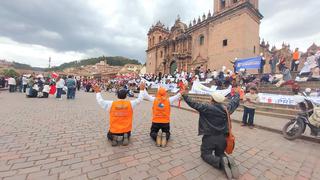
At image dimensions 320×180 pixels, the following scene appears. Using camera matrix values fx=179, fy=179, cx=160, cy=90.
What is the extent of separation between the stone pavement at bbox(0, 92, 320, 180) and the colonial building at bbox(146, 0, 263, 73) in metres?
22.0

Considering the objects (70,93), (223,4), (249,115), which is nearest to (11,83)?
(70,93)

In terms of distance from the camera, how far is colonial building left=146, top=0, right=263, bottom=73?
2416 cm

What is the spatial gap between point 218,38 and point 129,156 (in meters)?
26.9

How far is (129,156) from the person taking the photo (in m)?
3.52

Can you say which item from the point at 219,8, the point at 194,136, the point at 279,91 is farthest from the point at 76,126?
the point at 219,8

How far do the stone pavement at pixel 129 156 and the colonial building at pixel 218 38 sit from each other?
21973 mm

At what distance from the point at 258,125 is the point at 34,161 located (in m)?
6.99

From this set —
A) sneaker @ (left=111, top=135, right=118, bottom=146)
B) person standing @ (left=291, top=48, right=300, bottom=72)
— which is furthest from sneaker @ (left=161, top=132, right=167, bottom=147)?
person standing @ (left=291, top=48, right=300, bottom=72)

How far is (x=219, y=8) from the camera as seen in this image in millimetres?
27688

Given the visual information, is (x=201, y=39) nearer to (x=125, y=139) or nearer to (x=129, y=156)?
(x=125, y=139)

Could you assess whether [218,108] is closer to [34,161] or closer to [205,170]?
[205,170]

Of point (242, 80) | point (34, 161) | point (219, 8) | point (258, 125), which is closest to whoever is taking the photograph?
point (34, 161)

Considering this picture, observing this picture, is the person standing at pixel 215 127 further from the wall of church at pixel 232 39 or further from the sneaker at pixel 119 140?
the wall of church at pixel 232 39

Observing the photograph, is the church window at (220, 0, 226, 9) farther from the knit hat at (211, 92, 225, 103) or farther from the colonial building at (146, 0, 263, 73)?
the knit hat at (211, 92, 225, 103)
